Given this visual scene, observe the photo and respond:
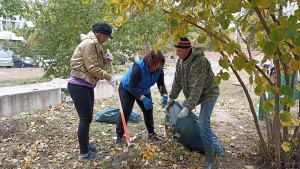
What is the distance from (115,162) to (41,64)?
16.9 feet

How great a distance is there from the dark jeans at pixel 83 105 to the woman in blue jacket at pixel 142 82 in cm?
49

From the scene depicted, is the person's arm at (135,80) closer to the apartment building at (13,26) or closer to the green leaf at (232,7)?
the green leaf at (232,7)

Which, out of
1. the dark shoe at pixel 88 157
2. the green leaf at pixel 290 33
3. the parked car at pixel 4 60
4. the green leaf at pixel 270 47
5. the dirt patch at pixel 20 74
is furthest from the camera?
the parked car at pixel 4 60

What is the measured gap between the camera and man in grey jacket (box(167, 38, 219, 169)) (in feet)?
9.84

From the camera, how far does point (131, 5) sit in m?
2.44

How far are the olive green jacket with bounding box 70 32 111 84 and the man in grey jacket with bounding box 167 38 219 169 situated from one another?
84 centimetres

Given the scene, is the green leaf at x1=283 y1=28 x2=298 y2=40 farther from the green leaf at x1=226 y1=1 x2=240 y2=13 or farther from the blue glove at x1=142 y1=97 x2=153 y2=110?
the blue glove at x1=142 y1=97 x2=153 y2=110

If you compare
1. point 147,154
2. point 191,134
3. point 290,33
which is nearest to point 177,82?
point 191,134

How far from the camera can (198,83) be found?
2.98 m

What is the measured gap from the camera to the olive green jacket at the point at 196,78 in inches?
118

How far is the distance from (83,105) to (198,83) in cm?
124

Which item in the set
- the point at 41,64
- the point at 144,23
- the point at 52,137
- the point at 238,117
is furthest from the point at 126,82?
the point at 41,64

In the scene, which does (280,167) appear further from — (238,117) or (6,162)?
(6,162)

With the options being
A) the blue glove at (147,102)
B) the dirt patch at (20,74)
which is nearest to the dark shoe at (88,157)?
the blue glove at (147,102)
